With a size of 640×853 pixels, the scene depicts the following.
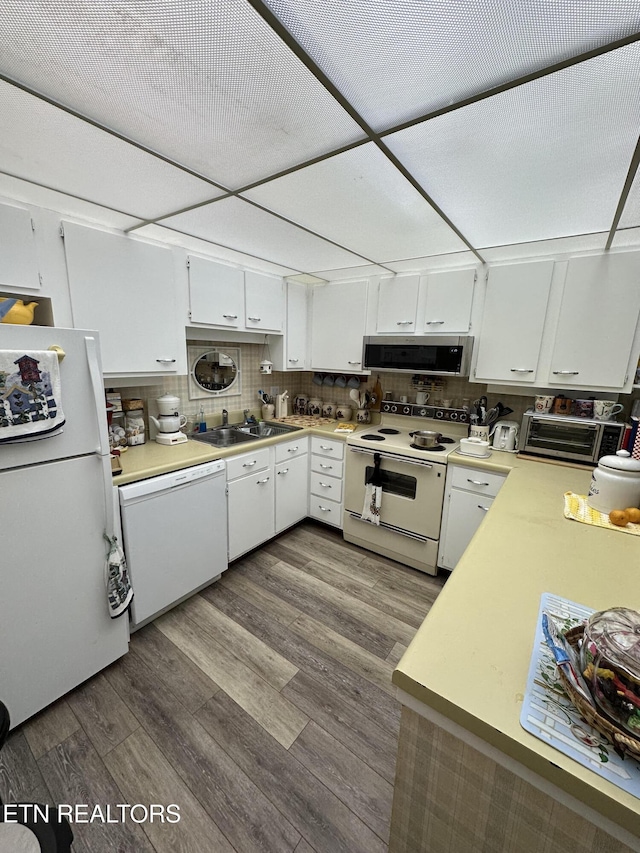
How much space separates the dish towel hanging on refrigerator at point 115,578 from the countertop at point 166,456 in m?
0.32

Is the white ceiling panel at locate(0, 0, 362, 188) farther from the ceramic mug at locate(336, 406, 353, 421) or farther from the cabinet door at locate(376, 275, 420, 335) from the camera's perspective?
the ceramic mug at locate(336, 406, 353, 421)

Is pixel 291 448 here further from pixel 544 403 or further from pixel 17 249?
pixel 17 249

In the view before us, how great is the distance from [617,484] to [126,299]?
103 inches

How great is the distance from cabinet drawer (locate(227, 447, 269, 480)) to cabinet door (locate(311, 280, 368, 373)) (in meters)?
1.08

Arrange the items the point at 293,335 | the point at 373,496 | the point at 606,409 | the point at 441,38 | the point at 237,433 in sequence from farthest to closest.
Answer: the point at 293,335, the point at 237,433, the point at 373,496, the point at 606,409, the point at 441,38

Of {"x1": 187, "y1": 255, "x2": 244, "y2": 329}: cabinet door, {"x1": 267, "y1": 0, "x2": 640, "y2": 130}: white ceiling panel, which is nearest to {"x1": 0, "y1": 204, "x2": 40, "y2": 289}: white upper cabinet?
{"x1": 187, "y1": 255, "x2": 244, "y2": 329}: cabinet door

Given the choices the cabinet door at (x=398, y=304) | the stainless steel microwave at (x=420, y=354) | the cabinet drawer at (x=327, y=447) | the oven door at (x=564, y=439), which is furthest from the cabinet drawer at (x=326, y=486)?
the oven door at (x=564, y=439)

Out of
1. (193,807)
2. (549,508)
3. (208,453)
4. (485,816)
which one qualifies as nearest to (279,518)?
(208,453)

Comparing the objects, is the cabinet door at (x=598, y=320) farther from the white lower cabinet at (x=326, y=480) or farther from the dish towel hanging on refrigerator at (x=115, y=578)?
the dish towel hanging on refrigerator at (x=115, y=578)

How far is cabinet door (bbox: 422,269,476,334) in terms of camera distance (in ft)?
7.84

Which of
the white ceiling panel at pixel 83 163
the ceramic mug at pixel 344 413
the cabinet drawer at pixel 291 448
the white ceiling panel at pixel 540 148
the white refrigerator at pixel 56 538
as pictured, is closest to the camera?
the white ceiling panel at pixel 540 148

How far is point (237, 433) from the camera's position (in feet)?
9.54

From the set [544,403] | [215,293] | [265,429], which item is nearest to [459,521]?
[544,403]

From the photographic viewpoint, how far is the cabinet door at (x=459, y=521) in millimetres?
2266
